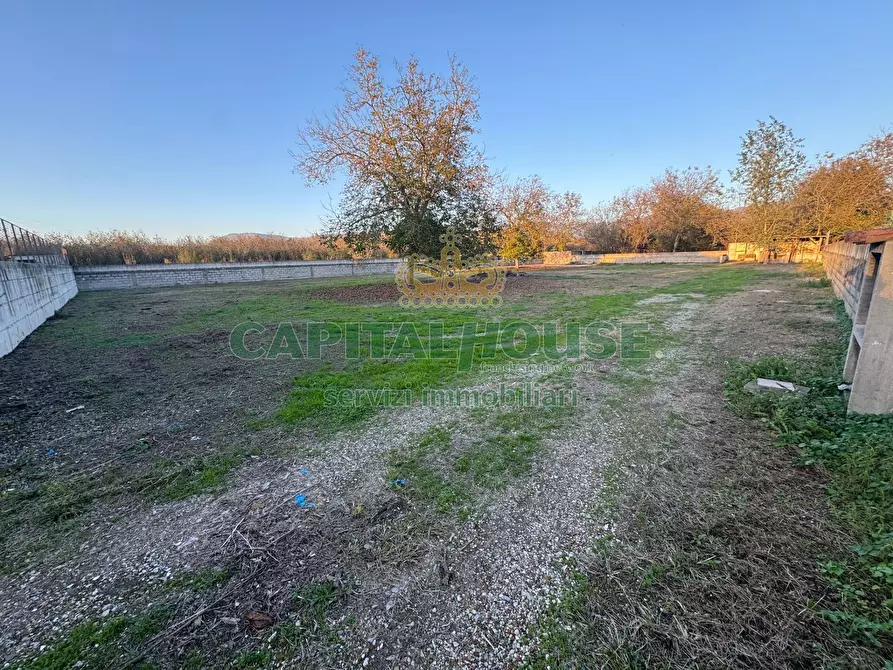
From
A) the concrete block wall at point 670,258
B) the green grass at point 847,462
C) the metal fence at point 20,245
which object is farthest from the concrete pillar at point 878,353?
the concrete block wall at point 670,258

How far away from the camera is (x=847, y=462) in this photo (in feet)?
7.99

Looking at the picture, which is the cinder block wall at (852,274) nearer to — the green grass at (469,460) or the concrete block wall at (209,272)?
the green grass at (469,460)

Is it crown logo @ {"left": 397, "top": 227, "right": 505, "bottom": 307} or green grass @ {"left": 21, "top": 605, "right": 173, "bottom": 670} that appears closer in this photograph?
green grass @ {"left": 21, "top": 605, "right": 173, "bottom": 670}

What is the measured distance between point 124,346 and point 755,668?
8.93m

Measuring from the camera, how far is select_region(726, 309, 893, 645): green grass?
150cm

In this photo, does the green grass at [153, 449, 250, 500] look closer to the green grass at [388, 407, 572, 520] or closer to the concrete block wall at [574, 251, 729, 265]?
the green grass at [388, 407, 572, 520]

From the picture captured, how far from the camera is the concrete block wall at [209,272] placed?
63.9ft

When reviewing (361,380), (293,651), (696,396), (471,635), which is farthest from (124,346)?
(696,396)

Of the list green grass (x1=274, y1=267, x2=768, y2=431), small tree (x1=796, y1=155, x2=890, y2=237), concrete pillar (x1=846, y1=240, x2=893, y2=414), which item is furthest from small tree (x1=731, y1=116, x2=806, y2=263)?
concrete pillar (x1=846, y1=240, x2=893, y2=414)

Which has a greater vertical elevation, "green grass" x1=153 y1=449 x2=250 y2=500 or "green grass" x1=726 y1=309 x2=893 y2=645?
"green grass" x1=726 y1=309 x2=893 y2=645

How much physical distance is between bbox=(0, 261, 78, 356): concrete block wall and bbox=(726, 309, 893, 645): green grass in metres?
10.2

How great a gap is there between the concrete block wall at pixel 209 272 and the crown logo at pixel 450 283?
1275 centimetres

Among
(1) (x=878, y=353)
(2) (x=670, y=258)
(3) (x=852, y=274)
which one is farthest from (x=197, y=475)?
(2) (x=670, y=258)

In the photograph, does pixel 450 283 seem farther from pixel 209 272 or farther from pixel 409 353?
pixel 209 272
